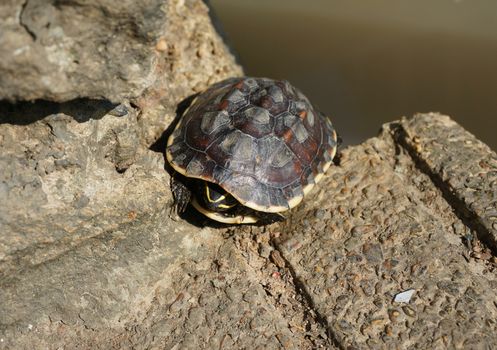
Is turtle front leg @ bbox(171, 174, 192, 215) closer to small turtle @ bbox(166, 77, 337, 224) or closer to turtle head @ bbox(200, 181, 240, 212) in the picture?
small turtle @ bbox(166, 77, 337, 224)

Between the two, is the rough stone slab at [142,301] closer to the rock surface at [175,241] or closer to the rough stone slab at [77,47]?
the rock surface at [175,241]

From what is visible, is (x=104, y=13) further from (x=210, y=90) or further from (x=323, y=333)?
(x=323, y=333)

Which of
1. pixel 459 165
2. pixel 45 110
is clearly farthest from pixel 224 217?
pixel 459 165

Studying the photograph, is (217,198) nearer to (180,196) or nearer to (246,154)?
(180,196)

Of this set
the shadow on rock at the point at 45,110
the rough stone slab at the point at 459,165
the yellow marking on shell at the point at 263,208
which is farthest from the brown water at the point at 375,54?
the shadow on rock at the point at 45,110

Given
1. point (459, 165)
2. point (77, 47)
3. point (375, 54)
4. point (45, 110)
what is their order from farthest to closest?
point (375, 54), point (459, 165), point (45, 110), point (77, 47)

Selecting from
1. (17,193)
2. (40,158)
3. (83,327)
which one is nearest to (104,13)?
(40,158)
